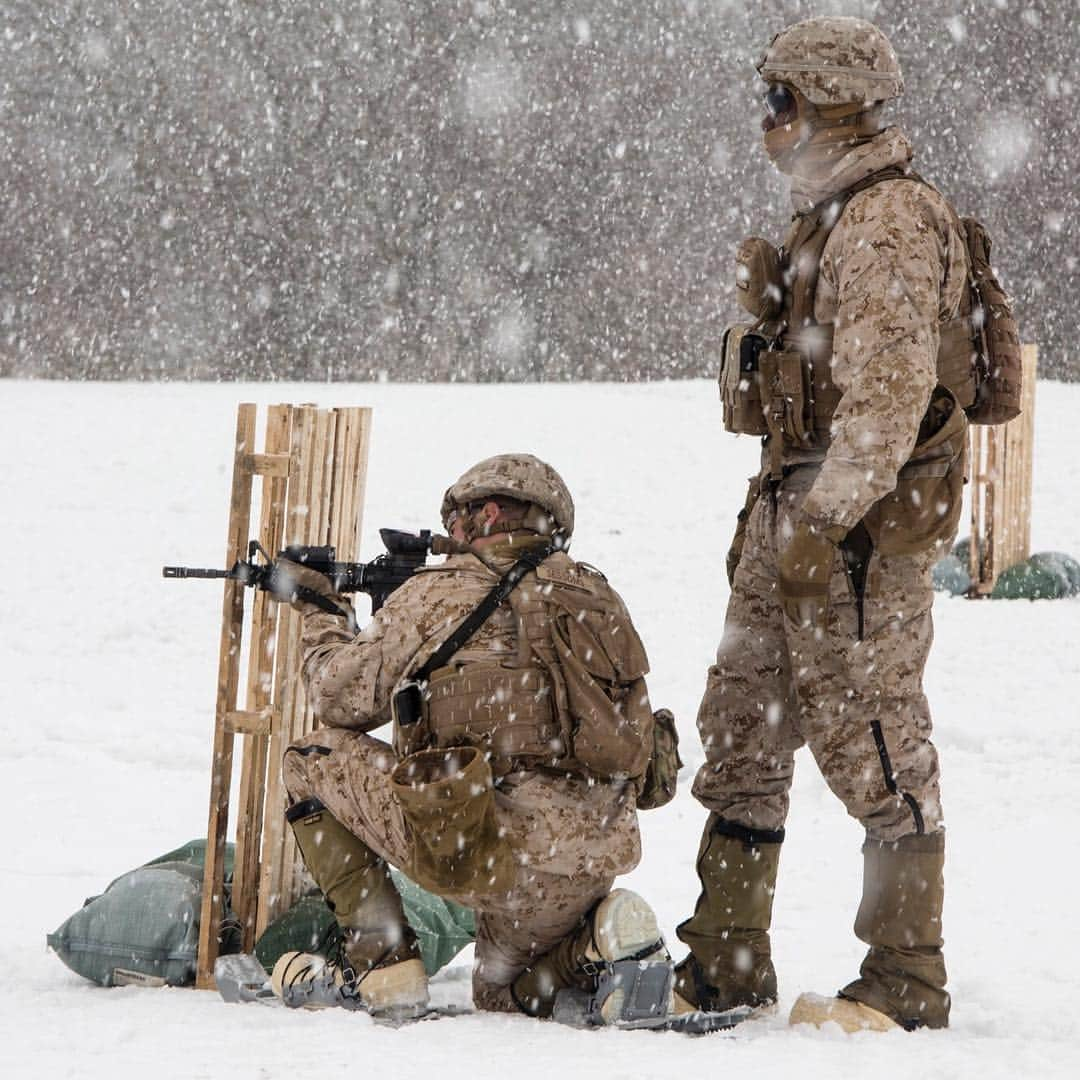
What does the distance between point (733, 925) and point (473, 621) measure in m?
0.92

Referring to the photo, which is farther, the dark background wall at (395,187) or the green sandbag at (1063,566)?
the dark background wall at (395,187)

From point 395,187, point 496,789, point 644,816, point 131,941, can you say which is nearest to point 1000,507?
point 644,816

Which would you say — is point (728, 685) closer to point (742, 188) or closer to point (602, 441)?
point (602, 441)

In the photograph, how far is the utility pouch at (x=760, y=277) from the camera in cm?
300

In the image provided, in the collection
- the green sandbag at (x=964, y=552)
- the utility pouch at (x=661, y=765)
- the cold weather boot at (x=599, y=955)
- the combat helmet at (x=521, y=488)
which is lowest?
the cold weather boot at (x=599, y=955)

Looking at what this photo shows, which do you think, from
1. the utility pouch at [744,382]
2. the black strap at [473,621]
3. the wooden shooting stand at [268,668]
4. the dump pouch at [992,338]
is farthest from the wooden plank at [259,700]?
the dump pouch at [992,338]

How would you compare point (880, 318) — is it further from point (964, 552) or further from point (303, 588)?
point (964, 552)

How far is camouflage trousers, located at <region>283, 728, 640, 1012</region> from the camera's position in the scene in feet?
9.19

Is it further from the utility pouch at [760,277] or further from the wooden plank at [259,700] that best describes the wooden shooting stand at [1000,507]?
the wooden plank at [259,700]

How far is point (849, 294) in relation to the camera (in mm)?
2807

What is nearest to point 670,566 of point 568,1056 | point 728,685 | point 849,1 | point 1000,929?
point 1000,929

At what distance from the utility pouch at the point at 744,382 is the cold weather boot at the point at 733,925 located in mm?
877

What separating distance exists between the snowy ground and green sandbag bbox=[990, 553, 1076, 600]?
0.33 m

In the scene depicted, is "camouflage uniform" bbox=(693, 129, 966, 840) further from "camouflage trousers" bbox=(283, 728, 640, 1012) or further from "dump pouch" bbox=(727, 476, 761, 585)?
"camouflage trousers" bbox=(283, 728, 640, 1012)
